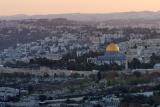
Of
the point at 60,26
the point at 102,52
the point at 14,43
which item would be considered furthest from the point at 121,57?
the point at 60,26

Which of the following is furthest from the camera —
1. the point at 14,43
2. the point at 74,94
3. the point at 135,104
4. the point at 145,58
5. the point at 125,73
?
A: the point at 14,43

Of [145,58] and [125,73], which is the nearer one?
[125,73]

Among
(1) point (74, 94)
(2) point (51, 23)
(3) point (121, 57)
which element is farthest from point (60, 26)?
(1) point (74, 94)

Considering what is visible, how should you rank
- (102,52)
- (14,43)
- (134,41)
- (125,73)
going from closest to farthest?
(125,73)
(102,52)
(134,41)
(14,43)

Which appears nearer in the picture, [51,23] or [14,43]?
[14,43]

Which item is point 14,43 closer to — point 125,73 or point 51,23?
point 51,23

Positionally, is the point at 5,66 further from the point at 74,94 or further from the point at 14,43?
the point at 14,43

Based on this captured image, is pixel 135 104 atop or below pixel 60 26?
atop

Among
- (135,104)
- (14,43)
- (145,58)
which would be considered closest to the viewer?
(135,104)

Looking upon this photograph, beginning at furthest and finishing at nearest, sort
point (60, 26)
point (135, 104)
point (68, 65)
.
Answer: point (60, 26)
point (68, 65)
point (135, 104)
